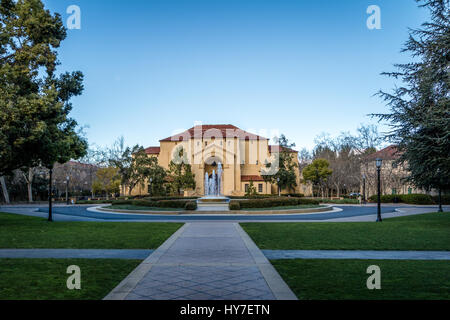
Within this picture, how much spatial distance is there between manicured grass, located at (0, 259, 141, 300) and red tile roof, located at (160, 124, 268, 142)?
47.3m

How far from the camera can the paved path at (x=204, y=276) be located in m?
5.39

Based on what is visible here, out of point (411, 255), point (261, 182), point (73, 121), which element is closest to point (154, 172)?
point (261, 182)

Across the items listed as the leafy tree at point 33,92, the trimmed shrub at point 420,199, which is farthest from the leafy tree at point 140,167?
the trimmed shrub at point 420,199

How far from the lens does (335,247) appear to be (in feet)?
34.2

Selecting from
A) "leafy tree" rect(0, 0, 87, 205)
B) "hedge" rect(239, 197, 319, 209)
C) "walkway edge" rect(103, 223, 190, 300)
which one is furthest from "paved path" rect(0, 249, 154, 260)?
"hedge" rect(239, 197, 319, 209)

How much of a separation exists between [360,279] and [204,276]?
2956 mm

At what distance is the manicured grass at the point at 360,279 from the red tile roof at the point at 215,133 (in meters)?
47.1

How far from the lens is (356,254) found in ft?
30.7

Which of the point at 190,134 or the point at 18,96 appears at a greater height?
the point at 190,134

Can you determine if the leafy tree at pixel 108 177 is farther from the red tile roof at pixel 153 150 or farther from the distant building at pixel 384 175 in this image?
the distant building at pixel 384 175

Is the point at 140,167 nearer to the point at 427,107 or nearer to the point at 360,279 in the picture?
the point at 427,107

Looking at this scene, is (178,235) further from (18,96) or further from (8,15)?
(8,15)
